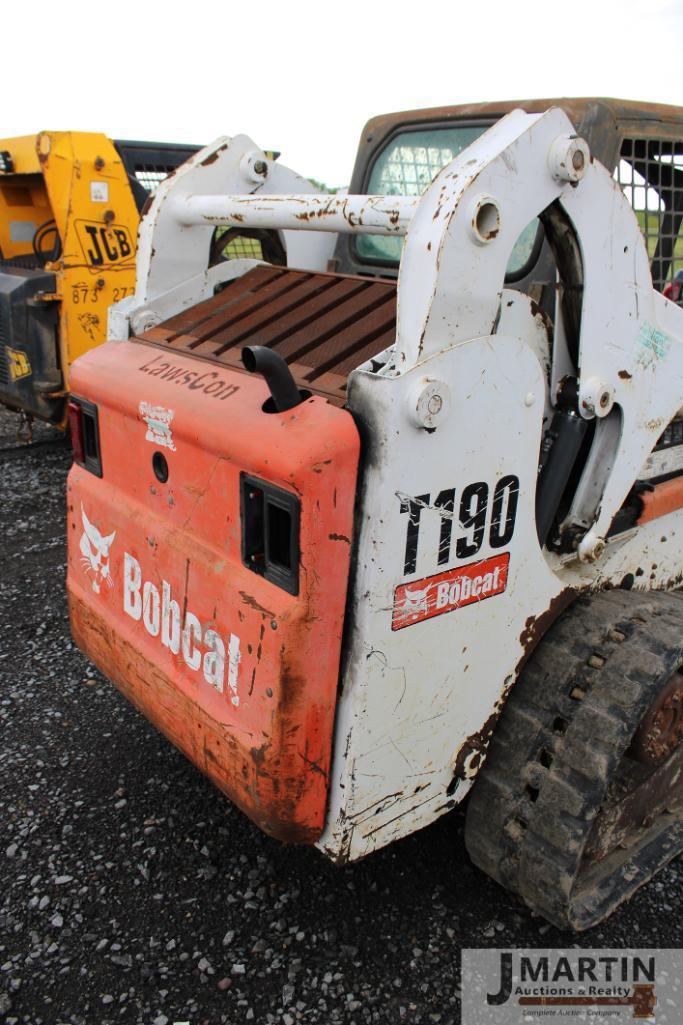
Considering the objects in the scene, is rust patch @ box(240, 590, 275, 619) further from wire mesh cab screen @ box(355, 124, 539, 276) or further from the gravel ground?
wire mesh cab screen @ box(355, 124, 539, 276)

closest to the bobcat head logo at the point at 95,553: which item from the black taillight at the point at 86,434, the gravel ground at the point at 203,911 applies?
the black taillight at the point at 86,434

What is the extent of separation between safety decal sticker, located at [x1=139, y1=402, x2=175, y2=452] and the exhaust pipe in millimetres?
380

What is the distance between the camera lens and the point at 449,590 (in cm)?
190

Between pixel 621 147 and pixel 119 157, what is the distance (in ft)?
14.6

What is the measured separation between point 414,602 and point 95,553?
1068 mm

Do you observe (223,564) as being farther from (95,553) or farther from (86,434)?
(86,434)

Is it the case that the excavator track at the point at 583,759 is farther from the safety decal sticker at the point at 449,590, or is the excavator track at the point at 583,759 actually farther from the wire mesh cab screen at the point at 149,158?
the wire mesh cab screen at the point at 149,158

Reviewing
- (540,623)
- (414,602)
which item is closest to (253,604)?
(414,602)

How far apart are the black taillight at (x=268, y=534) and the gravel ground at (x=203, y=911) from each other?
1.04m

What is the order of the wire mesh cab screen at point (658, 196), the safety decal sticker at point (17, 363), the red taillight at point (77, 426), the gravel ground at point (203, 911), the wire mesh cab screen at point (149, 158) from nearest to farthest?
the gravel ground at point (203, 911), the wire mesh cab screen at point (658, 196), the red taillight at point (77, 426), the safety decal sticker at point (17, 363), the wire mesh cab screen at point (149, 158)

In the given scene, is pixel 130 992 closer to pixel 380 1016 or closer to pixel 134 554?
pixel 380 1016

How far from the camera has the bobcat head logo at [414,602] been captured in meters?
1.81

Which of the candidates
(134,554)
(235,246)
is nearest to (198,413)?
(134,554)

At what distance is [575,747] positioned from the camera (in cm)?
203
